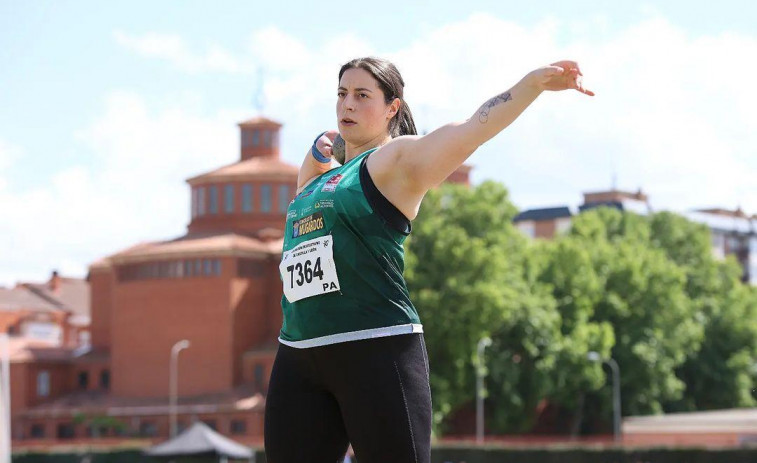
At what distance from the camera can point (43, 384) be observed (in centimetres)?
8100

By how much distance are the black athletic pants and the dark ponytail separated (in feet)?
2.35

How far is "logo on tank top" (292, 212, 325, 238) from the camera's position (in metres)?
4.33

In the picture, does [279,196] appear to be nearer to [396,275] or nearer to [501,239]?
[501,239]

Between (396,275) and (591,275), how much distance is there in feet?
208

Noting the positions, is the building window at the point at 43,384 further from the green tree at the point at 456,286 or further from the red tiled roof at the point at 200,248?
the green tree at the point at 456,286

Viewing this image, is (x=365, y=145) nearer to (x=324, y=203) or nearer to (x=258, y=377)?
(x=324, y=203)

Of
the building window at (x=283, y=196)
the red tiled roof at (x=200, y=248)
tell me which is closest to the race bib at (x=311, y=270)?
the red tiled roof at (x=200, y=248)

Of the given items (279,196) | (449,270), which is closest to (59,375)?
(279,196)

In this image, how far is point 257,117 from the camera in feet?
→ 284

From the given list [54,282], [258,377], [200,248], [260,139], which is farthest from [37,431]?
[54,282]

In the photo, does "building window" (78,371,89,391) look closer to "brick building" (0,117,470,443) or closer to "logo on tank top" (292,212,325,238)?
"brick building" (0,117,470,443)

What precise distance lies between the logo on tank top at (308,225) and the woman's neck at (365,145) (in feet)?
1.06

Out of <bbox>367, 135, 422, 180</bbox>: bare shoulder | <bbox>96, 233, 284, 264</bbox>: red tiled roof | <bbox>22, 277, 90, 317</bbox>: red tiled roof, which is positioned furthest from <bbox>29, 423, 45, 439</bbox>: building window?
<bbox>367, 135, 422, 180</bbox>: bare shoulder

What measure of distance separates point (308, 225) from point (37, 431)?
75.7 metres
